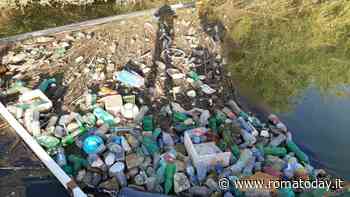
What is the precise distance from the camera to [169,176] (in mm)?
3455

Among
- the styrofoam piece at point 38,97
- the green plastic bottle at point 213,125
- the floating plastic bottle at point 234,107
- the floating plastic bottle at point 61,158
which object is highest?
the styrofoam piece at point 38,97

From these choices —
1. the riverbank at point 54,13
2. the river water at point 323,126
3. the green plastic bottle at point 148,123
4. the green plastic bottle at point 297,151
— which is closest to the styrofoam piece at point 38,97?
the green plastic bottle at point 148,123

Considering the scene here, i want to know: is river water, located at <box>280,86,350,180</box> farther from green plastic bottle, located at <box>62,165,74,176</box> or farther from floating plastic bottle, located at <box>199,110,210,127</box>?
green plastic bottle, located at <box>62,165,74,176</box>

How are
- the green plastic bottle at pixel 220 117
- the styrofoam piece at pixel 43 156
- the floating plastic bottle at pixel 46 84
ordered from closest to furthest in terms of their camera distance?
1. the styrofoam piece at pixel 43 156
2. the green plastic bottle at pixel 220 117
3. the floating plastic bottle at pixel 46 84

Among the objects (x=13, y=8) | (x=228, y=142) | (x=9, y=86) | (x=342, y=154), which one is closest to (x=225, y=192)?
(x=228, y=142)

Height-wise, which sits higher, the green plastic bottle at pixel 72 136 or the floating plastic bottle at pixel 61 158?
the green plastic bottle at pixel 72 136

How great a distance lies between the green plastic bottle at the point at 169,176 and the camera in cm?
340

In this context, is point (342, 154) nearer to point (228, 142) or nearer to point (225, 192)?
point (228, 142)

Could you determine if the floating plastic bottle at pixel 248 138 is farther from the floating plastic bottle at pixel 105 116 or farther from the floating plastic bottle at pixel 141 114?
the floating plastic bottle at pixel 105 116

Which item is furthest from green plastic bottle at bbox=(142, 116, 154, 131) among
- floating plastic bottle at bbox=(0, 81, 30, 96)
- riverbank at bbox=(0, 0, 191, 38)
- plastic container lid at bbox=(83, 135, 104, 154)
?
riverbank at bbox=(0, 0, 191, 38)

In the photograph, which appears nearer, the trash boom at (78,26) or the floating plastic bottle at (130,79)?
the floating plastic bottle at (130,79)

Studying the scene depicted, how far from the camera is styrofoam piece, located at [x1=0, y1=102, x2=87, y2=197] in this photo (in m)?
3.22

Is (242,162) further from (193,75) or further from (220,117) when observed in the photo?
(193,75)

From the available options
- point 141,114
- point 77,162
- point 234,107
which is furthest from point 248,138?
point 77,162
